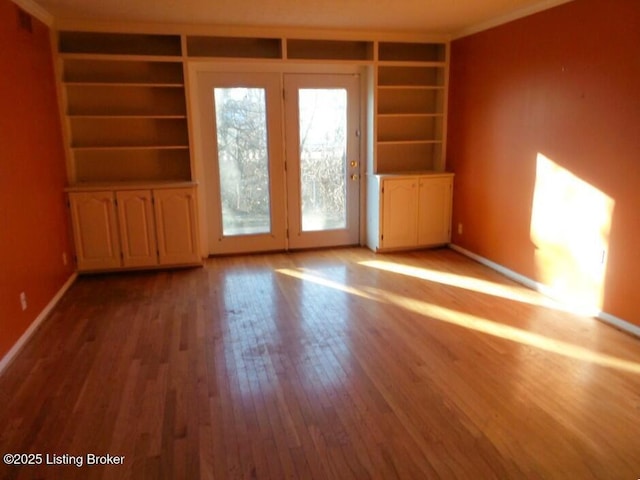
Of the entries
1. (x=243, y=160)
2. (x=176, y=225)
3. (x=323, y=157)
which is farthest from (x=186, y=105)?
(x=323, y=157)

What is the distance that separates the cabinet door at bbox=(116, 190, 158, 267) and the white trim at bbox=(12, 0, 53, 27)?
5.22ft

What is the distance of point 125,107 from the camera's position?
491 centimetres

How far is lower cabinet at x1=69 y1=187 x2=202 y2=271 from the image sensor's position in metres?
4.62

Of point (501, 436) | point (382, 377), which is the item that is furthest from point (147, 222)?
point (501, 436)

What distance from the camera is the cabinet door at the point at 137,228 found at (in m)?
4.67

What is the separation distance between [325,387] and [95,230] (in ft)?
10.2

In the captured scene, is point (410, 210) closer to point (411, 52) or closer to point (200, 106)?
point (411, 52)

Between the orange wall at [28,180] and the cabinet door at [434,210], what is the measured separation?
3707 mm

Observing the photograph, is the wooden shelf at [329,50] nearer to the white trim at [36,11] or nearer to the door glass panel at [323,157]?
the door glass panel at [323,157]

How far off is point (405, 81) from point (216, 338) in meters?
3.82

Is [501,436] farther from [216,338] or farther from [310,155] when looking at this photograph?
[310,155]

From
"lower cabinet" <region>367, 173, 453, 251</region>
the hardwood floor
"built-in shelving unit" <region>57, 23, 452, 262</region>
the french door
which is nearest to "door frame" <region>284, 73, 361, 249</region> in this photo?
the french door

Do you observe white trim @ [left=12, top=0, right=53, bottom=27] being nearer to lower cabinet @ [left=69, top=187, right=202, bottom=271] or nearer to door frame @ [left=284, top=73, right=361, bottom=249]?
lower cabinet @ [left=69, top=187, right=202, bottom=271]

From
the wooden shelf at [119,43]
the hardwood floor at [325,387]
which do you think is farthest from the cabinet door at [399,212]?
the wooden shelf at [119,43]
